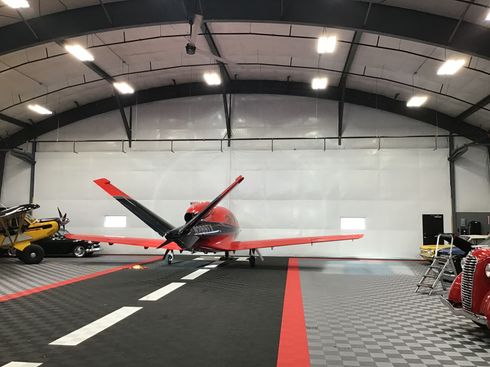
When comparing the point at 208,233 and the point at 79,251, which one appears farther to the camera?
the point at 79,251

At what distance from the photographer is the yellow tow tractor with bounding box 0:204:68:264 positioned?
10789 mm

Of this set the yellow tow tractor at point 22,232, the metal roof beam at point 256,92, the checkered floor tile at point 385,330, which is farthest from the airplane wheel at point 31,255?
the checkered floor tile at point 385,330

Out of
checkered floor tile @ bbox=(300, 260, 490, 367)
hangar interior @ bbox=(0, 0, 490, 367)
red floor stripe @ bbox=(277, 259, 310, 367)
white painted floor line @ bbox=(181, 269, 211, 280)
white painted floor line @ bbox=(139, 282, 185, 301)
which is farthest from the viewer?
white painted floor line @ bbox=(181, 269, 211, 280)

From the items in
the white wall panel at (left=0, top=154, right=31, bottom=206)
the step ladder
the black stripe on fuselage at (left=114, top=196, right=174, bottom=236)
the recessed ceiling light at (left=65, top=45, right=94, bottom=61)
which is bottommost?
the step ladder

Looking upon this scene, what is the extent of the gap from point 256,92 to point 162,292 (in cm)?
1055

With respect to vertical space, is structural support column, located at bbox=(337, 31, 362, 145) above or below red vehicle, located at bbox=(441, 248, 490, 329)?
above

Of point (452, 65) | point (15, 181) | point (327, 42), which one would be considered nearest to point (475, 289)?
point (327, 42)

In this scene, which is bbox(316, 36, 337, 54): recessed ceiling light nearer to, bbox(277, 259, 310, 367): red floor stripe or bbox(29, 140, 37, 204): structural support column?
bbox(277, 259, 310, 367): red floor stripe

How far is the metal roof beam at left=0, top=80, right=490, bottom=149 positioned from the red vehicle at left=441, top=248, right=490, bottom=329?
11.2 metres

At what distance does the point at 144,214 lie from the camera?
27.4 feet

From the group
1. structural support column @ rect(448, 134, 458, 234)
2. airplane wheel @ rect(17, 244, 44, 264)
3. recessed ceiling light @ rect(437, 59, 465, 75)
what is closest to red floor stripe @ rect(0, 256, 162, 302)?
airplane wheel @ rect(17, 244, 44, 264)

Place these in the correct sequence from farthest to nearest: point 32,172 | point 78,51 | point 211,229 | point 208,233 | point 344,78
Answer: point 32,172 < point 344,78 < point 211,229 < point 208,233 < point 78,51

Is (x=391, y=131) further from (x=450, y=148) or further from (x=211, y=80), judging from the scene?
(x=211, y=80)

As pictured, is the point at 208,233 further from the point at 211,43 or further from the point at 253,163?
the point at 211,43
